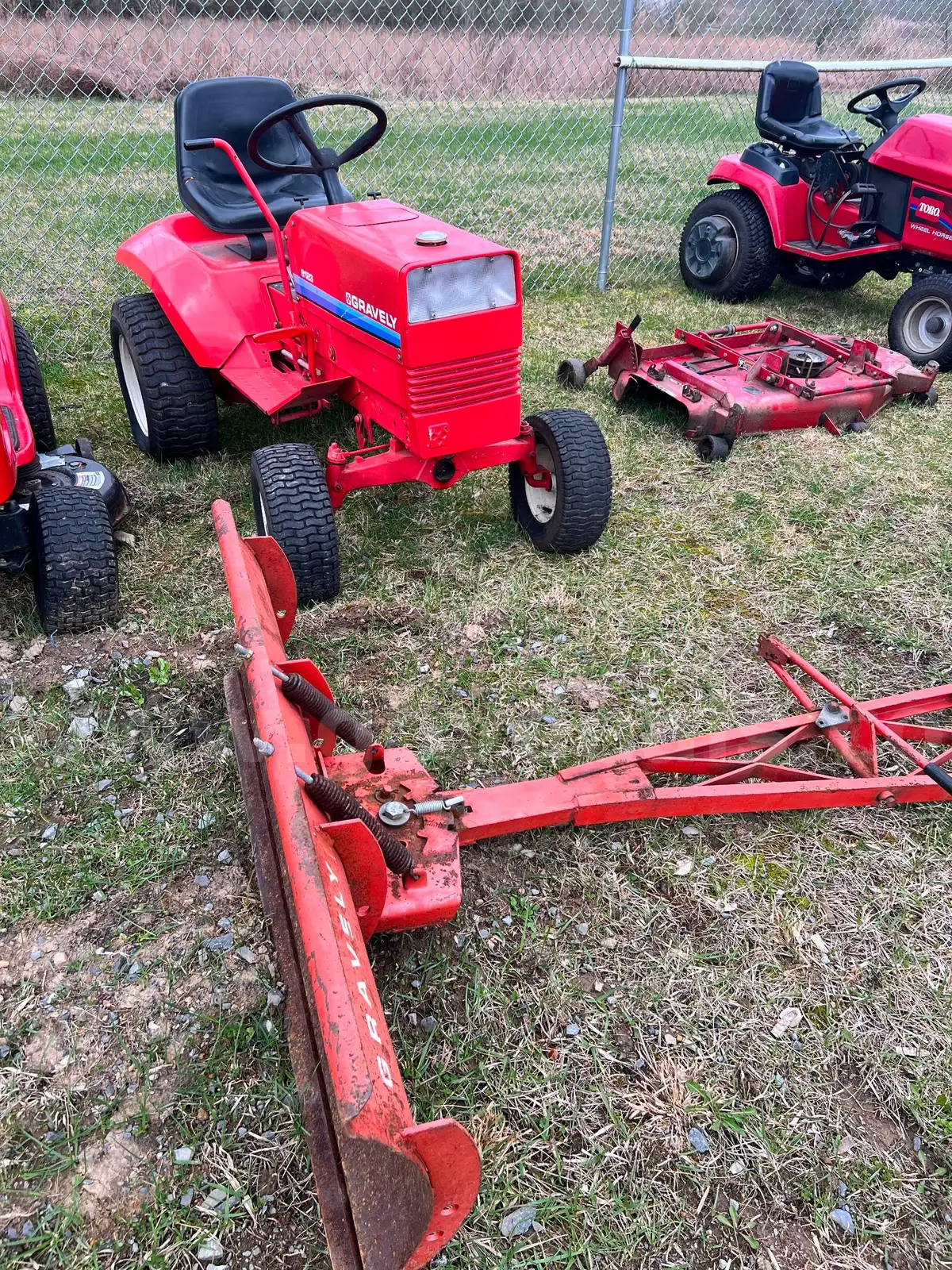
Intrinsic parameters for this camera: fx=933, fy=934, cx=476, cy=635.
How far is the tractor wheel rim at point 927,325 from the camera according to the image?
17.0 feet

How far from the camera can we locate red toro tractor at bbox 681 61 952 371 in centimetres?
525

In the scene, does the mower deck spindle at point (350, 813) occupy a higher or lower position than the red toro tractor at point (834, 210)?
lower

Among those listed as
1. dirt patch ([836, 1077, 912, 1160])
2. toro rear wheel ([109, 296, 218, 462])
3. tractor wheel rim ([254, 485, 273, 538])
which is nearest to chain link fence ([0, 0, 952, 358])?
toro rear wheel ([109, 296, 218, 462])

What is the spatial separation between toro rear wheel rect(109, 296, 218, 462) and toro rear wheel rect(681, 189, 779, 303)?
12.7ft

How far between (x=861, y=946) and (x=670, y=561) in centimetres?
171

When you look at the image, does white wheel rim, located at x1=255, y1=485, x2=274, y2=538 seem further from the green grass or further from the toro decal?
the toro decal

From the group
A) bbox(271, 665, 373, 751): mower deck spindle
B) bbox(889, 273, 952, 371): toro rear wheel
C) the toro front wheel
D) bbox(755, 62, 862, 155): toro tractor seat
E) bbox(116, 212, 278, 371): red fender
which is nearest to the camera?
bbox(271, 665, 373, 751): mower deck spindle

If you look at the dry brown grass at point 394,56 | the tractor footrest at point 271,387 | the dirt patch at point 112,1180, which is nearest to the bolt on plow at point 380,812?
the dirt patch at point 112,1180

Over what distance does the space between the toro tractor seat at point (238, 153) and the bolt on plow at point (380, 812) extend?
2.05 metres

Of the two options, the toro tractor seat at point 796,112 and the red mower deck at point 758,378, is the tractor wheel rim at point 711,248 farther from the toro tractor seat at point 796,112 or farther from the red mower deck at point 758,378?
the red mower deck at point 758,378

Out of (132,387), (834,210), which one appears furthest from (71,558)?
(834,210)

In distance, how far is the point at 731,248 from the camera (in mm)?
6129

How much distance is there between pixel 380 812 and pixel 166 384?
2.43 meters

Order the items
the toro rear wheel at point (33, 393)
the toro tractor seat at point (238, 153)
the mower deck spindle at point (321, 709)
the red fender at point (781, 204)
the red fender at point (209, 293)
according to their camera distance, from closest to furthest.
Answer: the mower deck spindle at point (321, 709), the red fender at point (209, 293), the toro tractor seat at point (238, 153), the toro rear wheel at point (33, 393), the red fender at point (781, 204)
